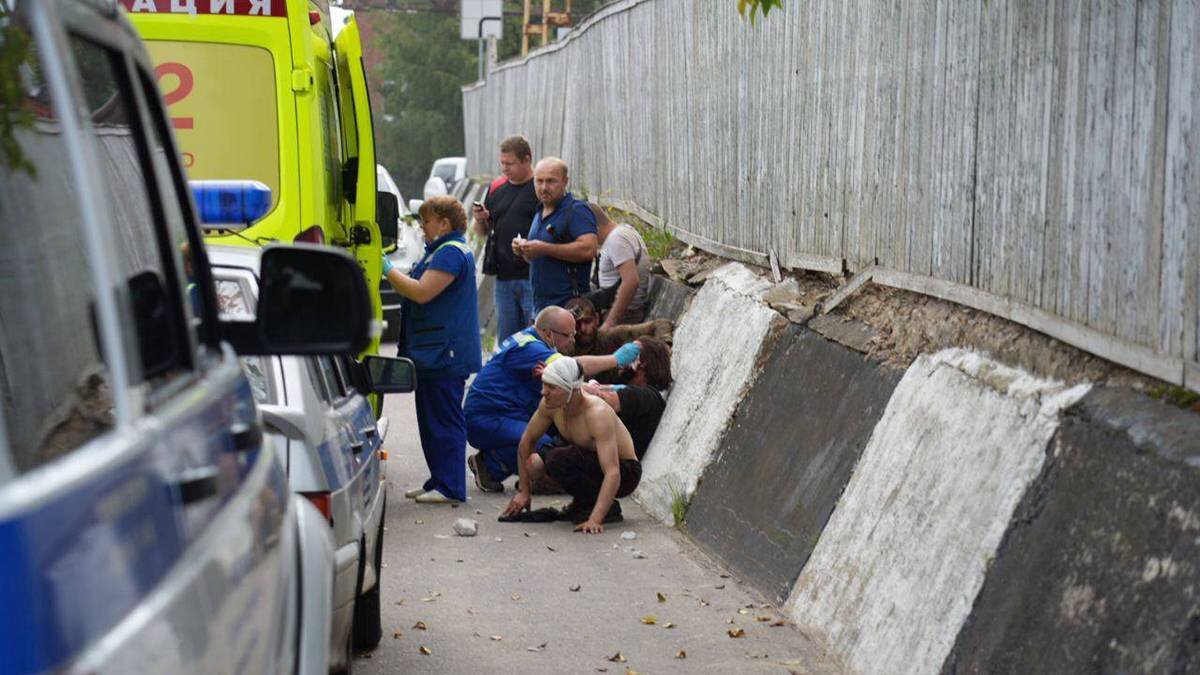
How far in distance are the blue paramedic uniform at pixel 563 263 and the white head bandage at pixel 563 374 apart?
3043 mm

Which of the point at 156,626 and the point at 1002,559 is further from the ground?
the point at 156,626

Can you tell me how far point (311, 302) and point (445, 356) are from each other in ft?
25.2

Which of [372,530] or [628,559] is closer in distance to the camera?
[372,530]

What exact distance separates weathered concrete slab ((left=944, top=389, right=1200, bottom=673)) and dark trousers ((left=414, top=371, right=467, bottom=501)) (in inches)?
218

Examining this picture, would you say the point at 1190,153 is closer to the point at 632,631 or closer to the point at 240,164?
the point at 632,631

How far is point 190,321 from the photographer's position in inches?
122

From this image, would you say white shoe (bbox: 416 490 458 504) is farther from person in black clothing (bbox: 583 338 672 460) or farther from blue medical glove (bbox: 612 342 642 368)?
blue medical glove (bbox: 612 342 642 368)

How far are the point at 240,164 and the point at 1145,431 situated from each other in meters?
5.86

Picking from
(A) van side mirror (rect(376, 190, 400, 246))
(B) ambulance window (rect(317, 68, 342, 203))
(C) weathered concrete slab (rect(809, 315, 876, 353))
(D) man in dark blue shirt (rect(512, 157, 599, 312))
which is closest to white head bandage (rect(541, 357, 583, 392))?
(C) weathered concrete slab (rect(809, 315, 876, 353))

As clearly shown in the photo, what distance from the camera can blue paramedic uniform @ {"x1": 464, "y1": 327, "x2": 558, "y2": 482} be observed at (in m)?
11.4

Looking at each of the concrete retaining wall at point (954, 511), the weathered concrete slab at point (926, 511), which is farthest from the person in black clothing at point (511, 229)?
the weathered concrete slab at point (926, 511)

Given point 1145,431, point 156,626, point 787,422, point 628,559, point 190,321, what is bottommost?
point 628,559

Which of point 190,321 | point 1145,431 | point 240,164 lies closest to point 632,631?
point 1145,431

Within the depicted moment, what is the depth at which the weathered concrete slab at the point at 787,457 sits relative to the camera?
25.7 feet
